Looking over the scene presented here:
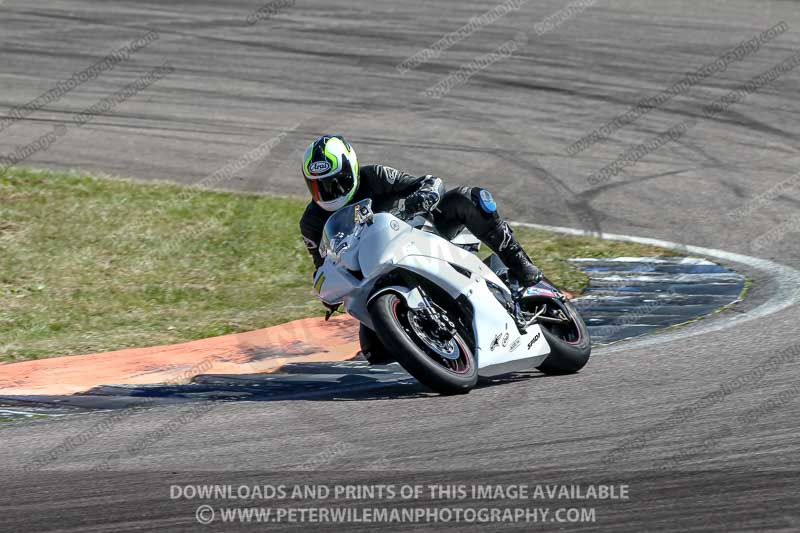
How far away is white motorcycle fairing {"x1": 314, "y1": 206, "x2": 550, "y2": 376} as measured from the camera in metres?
6.91

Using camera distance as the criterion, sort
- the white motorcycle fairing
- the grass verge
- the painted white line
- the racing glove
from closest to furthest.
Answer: the white motorcycle fairing → the racing glove → the painted white line → the grass verge

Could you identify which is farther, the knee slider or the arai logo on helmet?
the knee slider

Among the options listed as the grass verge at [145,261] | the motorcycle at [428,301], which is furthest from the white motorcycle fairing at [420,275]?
the grass verge at [145,261]

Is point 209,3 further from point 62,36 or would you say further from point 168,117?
point 168,117

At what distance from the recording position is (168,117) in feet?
53.2

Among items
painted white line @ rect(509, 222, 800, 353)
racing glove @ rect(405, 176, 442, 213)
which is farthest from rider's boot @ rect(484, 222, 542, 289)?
painted white line @ rect(509, 222, 800, 353)

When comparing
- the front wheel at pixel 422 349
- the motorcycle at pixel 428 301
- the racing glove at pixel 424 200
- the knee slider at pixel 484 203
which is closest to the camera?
the front wheel at pixel 422 349

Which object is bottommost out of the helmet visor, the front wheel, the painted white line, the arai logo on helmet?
the painted white line

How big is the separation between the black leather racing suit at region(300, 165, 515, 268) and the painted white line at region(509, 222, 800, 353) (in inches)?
53.8

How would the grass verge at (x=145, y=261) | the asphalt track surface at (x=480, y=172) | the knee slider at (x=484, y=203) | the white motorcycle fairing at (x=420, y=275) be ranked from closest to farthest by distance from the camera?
1. the asphalt track surface at (x=480, y=172)
2. the white motorcycle fairing at (x=420, y=275)
3. the knee slider at (x=484, y=203)
4. the grass verge at (x=145, y=261)

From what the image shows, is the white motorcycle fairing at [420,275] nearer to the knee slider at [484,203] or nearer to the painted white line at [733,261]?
the knee slider at [484,203]

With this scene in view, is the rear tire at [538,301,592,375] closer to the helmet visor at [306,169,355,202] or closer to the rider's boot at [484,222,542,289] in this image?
the rider's boot at [484,222,542,289]

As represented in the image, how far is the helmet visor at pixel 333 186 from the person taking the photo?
23.9 feet

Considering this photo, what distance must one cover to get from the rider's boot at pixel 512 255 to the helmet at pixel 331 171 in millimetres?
944
